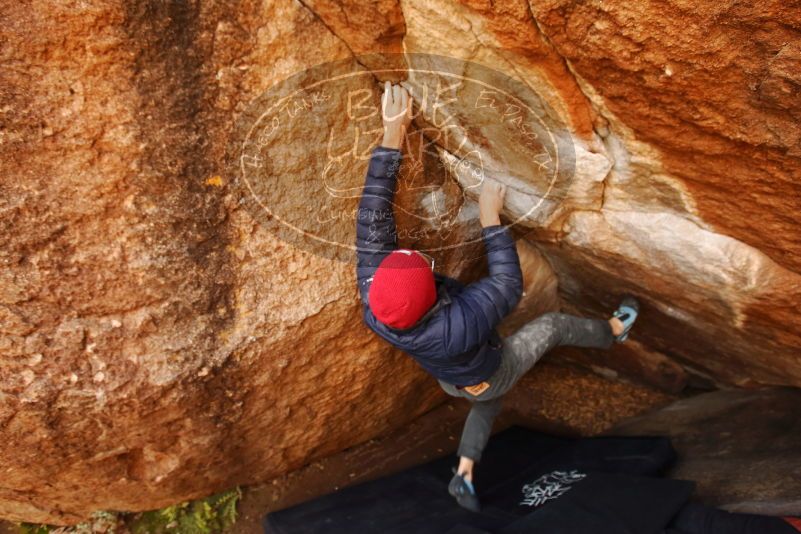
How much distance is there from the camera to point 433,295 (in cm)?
197

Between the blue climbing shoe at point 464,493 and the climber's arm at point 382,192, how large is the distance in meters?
1.01

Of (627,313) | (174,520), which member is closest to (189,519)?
(174,520)

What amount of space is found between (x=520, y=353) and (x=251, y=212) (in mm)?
1298

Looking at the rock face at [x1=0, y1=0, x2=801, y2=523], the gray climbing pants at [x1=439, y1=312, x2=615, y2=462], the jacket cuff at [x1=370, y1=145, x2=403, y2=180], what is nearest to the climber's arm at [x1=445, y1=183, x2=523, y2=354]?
the rock face at [x1=0, y1=0, x2=801, y2=523]

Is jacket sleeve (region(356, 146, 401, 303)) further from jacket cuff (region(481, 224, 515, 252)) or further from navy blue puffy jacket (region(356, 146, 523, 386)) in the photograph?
jacket cuff (region(481, 224, 515, 252))

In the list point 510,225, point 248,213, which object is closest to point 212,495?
point 248,213

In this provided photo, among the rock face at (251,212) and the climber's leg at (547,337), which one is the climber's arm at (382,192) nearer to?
the rock face at (251,212)

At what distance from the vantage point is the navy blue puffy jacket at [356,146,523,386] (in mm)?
2049

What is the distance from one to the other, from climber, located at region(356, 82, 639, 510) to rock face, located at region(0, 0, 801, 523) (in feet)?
0.38

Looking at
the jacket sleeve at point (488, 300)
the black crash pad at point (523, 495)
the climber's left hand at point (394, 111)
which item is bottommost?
the black crash pad at point (523, 495)

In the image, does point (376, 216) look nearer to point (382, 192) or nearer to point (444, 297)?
point (382, 192)

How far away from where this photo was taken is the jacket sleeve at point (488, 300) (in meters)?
2.06

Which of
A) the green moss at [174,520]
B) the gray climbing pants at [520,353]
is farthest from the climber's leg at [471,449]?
the green moss at [174,520]

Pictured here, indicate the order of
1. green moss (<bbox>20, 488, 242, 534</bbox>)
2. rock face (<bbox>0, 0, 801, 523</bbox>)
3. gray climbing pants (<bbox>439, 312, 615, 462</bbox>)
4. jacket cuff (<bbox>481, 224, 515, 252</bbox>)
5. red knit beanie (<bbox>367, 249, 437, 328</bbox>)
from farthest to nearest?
green moss (<bbox>20, 488, 242, 534</bbox>)
gray climbing pants (<bbox>439, 312, 615, 462</bbox>)
jacket cuff (<bbox>481, 224, 515, 252</bbox>)
red knit beanie (<bbox>367, 249, 437, 328</bbox>)
rock face (<bbox>0, 0, 801, 523</bbox>)
